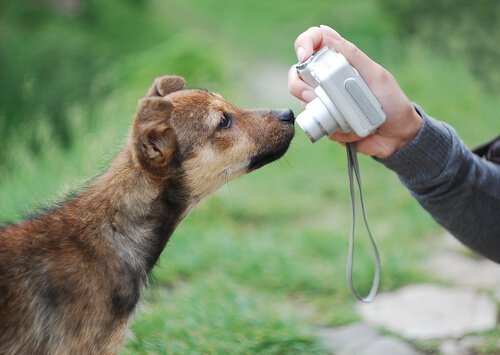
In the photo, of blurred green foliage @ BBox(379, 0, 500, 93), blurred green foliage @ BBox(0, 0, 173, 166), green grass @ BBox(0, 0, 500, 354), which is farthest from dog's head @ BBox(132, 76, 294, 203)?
blurred green foliage @ BBox(379, 0, 500, 93)

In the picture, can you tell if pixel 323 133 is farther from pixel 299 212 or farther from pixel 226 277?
pixel 299 212

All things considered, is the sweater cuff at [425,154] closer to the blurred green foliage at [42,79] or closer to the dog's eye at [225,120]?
the dog's eye at [225,120]

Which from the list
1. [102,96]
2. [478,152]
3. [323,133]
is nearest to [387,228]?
[478,152]

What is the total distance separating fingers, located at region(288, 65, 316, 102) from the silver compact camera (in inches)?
3.6

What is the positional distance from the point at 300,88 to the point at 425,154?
0.62 meters

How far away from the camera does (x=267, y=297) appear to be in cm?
470

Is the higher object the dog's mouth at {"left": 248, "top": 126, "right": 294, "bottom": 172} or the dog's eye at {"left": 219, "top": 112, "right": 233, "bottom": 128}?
the dog's eye at {"left": 219, "top": 112, "right": 233, "bottom": 128}

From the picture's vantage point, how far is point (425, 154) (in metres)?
3.28

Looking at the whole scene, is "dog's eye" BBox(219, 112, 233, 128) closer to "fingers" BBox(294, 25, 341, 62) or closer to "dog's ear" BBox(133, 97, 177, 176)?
"dog's ear" BBox(133, 97, 177, 176)

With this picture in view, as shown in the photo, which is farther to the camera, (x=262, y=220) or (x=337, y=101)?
(x=262, y=220)

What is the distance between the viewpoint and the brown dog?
290cm

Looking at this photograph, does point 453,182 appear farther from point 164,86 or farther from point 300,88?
point 164,86

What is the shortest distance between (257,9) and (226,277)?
46.3ft

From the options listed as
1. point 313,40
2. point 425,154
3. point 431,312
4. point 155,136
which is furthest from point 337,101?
point 431,312
